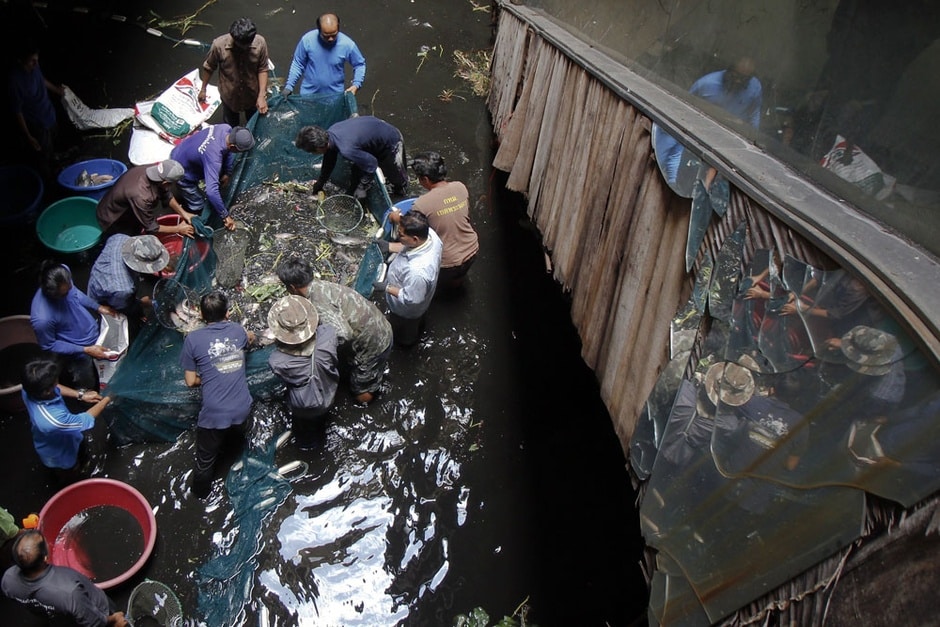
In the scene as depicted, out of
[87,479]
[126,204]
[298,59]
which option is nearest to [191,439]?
[87,479]

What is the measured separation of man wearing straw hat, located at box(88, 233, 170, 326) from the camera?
17.1 feet

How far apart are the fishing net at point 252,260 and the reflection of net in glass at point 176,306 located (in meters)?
0.01

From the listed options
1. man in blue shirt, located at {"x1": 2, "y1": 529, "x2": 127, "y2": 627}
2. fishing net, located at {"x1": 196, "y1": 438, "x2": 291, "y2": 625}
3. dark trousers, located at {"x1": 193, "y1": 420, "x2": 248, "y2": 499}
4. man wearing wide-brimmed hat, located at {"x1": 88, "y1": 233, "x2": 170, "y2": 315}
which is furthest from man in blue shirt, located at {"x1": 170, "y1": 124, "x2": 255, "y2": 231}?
man in blue shirt, located at {"x1": 2, "y1": 529, "x2": 127, "y2": 627}

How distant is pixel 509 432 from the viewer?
214 inches

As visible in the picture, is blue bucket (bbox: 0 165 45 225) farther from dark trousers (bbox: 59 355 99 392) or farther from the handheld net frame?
the handheld net frame

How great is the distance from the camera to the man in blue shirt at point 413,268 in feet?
16.9

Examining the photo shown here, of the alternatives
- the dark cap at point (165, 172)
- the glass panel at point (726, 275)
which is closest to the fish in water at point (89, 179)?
the dark cap at point (165, 172)

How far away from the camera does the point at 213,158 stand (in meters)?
6.07

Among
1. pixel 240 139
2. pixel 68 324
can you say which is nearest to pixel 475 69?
pixel 240 139

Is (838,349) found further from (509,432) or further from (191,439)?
(191,439)

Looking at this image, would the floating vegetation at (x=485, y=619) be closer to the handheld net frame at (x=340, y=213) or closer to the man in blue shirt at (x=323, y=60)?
the handheld net frame at (x=340, y=213)

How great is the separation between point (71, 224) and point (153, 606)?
189 inches

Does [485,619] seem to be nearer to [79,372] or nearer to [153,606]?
[153,606]

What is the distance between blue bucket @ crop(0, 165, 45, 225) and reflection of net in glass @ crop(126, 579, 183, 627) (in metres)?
4.81
